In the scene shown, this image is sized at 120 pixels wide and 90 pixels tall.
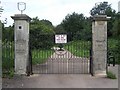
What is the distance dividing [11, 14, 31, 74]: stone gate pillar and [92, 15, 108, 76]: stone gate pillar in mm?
3021

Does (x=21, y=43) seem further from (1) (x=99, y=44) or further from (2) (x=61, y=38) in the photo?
(1) (x=99, y=44)

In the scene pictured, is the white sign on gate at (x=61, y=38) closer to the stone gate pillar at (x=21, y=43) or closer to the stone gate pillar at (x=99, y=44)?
the stone gate pillar at (x=99, y=44)

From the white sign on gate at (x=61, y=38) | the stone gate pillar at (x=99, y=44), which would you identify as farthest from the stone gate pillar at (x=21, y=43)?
the stone gate pillar at (x=99, y=44)

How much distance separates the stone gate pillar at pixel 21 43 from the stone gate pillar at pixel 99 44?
9.91 feet

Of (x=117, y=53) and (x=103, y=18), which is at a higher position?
(x=103, y=18)

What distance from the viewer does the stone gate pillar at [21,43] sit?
587 inches

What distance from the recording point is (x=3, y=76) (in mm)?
14414

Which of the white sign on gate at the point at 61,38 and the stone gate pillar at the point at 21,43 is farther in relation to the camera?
the white sign on gate at the point at 61,38

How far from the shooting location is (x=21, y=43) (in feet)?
49.0

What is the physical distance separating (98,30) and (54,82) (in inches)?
133

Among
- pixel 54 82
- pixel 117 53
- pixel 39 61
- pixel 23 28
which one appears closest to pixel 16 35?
pixel 23 28

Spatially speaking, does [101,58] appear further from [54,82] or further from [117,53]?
[117,53]

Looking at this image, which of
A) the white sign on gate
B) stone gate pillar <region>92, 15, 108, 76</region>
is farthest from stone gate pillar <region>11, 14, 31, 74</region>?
stone gate pillar <region>92, 15, 108, 76</region>

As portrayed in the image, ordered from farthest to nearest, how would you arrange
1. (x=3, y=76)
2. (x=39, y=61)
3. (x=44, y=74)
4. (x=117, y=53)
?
(x=117, y=53) → (x=39, y=61) → (x=44, y=74) → (x=3, y=76)
